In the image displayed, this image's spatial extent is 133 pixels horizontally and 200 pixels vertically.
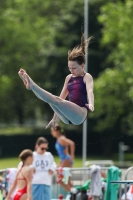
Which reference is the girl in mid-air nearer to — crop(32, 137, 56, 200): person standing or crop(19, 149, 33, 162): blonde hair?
crop(19, 149, 33, 162): blonde hair

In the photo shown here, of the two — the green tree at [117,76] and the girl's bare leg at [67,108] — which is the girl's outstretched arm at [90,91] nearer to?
the girl's bare leg at [67,108]

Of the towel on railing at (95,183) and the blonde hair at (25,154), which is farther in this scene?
the towel on railing at (95,183)

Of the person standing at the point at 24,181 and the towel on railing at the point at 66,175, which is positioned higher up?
the towel on railing at the point at 66,175

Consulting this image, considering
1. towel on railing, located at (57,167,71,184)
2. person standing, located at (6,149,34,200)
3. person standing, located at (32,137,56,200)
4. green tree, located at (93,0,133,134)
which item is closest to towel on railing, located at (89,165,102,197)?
towel on railing, located at (57,167,71,184)

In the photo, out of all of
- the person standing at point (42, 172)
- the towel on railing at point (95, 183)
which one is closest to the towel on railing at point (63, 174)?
the person standing at point (42, 172)

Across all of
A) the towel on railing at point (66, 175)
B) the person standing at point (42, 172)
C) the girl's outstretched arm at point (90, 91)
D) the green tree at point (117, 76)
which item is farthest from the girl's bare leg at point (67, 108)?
the green tree at point (117, 76)

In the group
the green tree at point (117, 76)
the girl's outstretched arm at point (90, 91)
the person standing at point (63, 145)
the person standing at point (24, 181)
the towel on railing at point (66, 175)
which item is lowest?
the person standing at point (24, 181)

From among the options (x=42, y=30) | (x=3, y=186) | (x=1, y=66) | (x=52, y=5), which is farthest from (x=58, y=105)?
(x=52, y=5)

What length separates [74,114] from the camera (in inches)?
396

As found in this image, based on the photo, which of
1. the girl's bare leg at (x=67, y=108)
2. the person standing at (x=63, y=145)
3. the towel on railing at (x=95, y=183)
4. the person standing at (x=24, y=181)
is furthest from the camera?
the person standing at (x=63, y=145)

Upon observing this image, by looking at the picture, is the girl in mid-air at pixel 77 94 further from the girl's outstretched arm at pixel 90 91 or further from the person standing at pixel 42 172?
the person standing at pixel 42 172

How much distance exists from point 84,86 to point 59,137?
648cm

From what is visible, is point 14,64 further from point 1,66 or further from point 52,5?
point 52,5

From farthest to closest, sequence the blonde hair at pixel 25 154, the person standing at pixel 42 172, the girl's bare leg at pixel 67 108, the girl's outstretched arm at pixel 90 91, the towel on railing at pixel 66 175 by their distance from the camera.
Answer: the towel on railing at pixel 66 175 → the person standing at pixel 42 172 → the blonde hair at pixel 25 154 → the girl's outstretched arm at pixel 90 91 → the girl's bare leg at pixel 67 108
